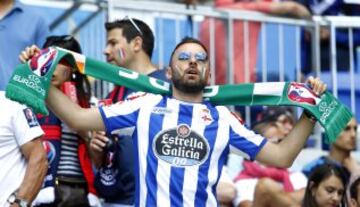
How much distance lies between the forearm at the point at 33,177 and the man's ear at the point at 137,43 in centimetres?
127

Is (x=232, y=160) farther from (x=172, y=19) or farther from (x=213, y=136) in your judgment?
(x=213, y=136)

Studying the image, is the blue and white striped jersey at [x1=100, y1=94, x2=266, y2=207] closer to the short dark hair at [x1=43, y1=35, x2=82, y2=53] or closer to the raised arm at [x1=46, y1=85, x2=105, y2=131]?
the raised arm at [x1=46, y1=85, x2=105, y2=131]

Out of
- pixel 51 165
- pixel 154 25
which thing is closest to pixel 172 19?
pixel 154 25

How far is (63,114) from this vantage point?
20.5 ft

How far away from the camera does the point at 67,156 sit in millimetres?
7371

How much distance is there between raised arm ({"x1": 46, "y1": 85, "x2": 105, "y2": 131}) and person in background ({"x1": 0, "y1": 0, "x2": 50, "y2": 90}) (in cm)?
132

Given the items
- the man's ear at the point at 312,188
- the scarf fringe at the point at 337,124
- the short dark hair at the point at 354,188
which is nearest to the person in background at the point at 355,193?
the short dark hair at the point at 354,188

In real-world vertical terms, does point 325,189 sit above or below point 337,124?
below

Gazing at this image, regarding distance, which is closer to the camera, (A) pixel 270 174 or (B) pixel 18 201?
(B) pixel 18 201

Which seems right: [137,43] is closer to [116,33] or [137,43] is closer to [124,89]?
[116,33]

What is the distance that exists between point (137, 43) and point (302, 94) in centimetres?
150

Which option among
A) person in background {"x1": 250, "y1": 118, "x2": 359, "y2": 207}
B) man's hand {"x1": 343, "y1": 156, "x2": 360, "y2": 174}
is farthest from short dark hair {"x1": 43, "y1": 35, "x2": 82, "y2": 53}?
man's hand {"x1": 343, "y1": 156, "x2": 360, "y2": 174}

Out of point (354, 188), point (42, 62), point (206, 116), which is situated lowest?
point (354, 188)

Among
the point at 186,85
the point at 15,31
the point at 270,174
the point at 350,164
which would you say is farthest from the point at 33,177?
the point at 350,164
